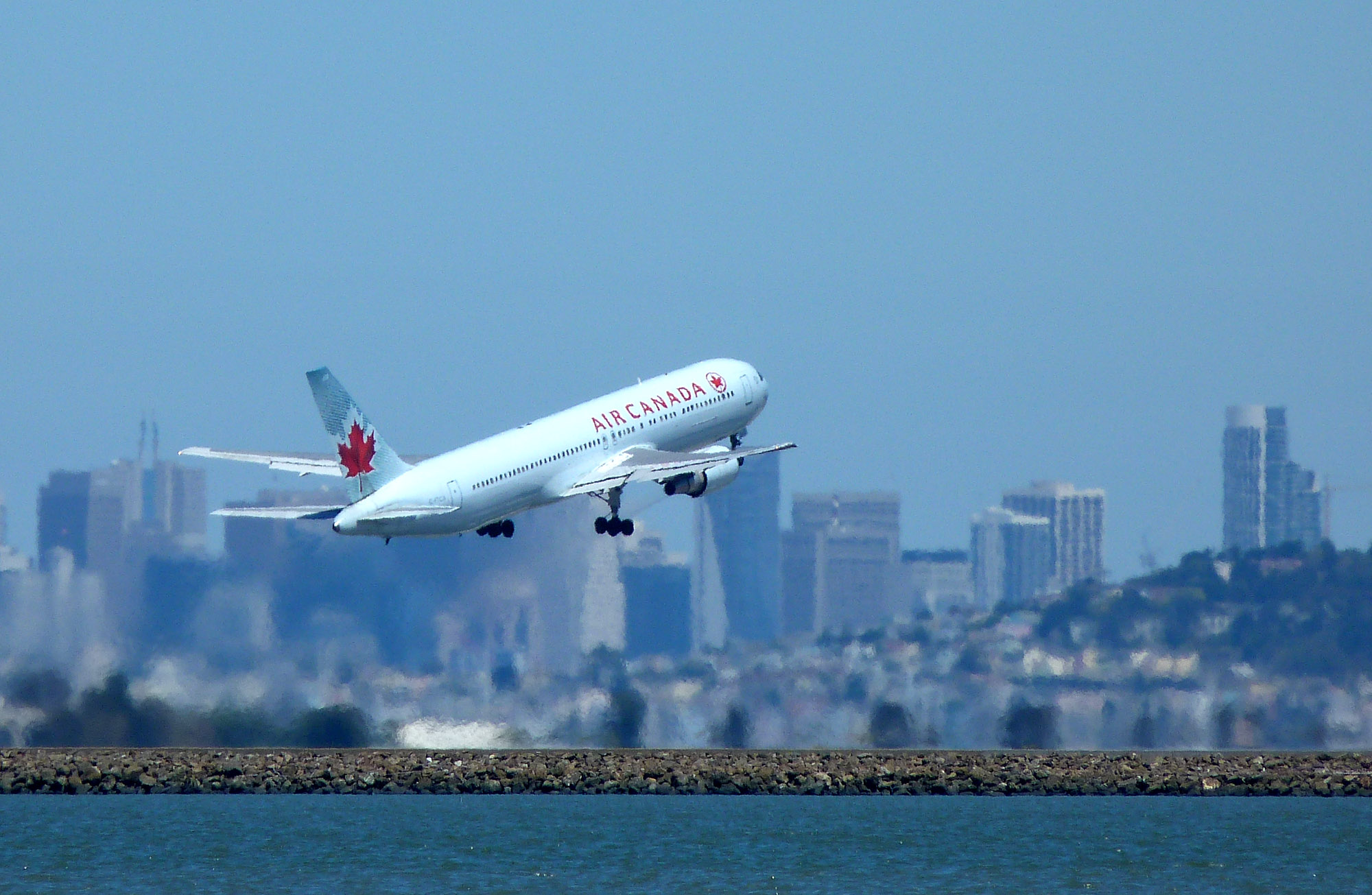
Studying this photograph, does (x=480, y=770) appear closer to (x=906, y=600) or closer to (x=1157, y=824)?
(x=1157, y=824)

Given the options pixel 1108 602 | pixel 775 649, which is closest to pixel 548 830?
pixel 775 649

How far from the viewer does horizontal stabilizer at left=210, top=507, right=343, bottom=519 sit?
89.6m

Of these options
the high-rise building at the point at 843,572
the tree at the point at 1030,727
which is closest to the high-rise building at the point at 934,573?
the high-rise building at the point at 843,572

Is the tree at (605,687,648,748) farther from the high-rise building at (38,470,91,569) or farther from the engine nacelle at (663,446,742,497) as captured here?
Result: the high-rise building at (38,470,91,569)

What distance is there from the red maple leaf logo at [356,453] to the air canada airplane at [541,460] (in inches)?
1.3

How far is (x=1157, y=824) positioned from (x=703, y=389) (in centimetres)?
2656

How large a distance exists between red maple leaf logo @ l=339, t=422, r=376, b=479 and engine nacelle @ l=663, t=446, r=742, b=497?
13488 millimetres

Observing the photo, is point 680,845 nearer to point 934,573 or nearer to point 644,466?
point 644,466

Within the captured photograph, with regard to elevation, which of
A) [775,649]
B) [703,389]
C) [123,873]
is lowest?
[123,873]

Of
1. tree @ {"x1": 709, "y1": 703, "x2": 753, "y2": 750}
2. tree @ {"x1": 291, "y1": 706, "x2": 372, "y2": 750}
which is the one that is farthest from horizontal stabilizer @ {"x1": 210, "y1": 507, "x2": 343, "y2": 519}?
tree @ {"x1": 709, "y1": 703, "x2": 753, "y2": 750}

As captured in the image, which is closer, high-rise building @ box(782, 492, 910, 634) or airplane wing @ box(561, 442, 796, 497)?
airplane wing @ box(561, 442, 796, 497)

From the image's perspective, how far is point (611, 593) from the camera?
482 ft

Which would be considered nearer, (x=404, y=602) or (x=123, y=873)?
(x=123, y=873)

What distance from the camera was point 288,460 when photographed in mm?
97062
